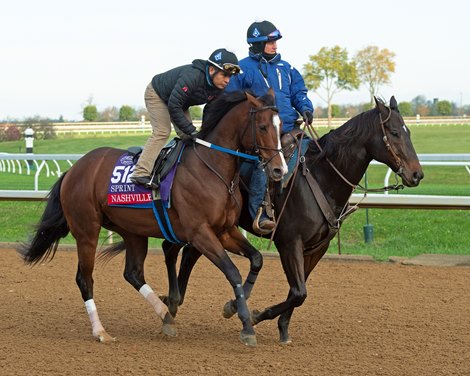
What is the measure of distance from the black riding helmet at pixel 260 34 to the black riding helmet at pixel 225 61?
0.55 meters

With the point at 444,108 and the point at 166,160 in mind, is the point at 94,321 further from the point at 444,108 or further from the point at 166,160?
the point at 444,108

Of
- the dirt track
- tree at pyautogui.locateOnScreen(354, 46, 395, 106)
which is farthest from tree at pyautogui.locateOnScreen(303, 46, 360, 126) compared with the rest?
the dirt track

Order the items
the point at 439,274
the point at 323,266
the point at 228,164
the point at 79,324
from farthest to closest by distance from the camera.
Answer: the point at 323,266, the point at 439,274, the point at 79,324, the point at 228,164

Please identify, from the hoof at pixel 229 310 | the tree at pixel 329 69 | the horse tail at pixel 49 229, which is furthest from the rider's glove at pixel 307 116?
the tree at pixel 329 69

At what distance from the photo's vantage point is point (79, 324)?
7449 mm

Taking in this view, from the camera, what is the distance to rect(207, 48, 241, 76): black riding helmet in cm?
643

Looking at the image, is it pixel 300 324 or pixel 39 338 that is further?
pixel 300 324

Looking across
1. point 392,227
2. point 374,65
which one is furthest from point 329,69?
point 392,227

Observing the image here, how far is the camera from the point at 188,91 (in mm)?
6574

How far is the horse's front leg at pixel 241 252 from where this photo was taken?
665 cm

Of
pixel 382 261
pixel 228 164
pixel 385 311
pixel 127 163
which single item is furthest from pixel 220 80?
pixel 382 261

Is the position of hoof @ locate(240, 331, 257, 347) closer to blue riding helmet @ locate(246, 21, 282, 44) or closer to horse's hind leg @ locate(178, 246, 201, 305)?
horse's hind leg @ locate(178, 246, 201, 305)

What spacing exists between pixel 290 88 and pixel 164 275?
3.45 meters

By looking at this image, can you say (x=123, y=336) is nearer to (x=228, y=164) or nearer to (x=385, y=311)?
(x=228, y=164)
